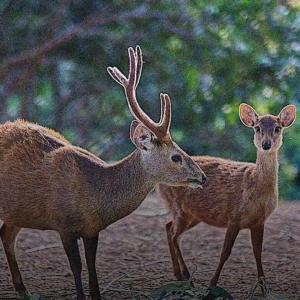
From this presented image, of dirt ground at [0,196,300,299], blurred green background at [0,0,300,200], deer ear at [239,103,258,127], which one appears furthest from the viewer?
blurred green background at [0,0,300,200]

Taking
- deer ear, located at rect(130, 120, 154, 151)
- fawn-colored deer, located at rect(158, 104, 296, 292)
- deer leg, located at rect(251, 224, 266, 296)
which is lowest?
deer leg, located at rect(251, 224, 266, 296)

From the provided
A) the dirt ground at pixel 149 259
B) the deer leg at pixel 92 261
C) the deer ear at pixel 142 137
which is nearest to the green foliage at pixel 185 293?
the deer leg at pixel 92 261

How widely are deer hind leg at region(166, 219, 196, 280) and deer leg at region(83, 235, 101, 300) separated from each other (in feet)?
3.09

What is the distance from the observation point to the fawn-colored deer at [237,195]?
19.4 ft

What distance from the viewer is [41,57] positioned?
28.5ft

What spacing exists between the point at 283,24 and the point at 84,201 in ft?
10.4

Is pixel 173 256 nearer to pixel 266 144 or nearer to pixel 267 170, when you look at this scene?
pixel 267 170

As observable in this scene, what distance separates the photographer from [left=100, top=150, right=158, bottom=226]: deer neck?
5.57 meters

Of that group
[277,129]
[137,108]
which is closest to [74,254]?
[137,108]

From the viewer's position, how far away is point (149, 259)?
291 inches

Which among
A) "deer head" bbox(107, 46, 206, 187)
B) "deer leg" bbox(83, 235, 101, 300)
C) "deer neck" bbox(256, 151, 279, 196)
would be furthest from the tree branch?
"deer leg" bbox(83, 235, 101, 300)

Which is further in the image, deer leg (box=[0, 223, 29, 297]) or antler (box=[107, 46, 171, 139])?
deer leg (box=[0, 223, 29, 297])

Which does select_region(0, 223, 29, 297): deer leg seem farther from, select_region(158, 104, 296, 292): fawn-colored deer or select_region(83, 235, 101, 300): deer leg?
select_region(158, 104, 296, 292): fawn-colored deer

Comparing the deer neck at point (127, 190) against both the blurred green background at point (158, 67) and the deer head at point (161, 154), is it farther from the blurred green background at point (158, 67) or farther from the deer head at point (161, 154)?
the blurred green background at point (158, 67)
